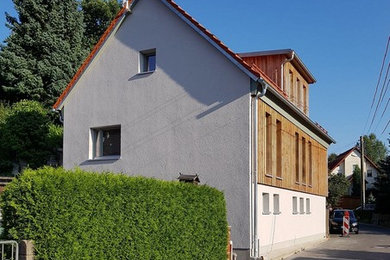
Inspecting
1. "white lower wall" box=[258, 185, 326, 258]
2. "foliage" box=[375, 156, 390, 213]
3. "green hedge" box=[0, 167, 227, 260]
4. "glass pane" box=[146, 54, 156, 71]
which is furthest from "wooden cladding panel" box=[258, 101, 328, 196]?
"foliage" box=[375, 156, 390, 213]

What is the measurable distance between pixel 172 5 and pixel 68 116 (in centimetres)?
598

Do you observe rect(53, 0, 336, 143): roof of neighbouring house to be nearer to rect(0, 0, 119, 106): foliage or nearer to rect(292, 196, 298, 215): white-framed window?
rect(292, 196, 298, 215): white-framed window

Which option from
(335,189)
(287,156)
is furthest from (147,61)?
(335,189)

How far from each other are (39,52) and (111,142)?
61.8ft

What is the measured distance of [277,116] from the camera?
18.6 m

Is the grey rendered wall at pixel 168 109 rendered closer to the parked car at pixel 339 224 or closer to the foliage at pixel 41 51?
the foliage at pixel 41 51

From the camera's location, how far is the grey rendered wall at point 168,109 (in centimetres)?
1608

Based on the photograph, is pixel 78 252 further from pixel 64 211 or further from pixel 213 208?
pixel 213 208

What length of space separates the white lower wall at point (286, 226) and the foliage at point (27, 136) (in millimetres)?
14105

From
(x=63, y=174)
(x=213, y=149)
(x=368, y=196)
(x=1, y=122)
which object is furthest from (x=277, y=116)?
(x=368, y=196)

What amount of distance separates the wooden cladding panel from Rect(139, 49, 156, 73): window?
4282 millimetres

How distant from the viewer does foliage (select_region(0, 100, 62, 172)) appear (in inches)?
1163

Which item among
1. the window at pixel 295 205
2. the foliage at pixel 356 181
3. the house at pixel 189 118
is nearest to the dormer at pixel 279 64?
the house at pixel 189 118

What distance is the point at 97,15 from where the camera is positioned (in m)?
42.0
